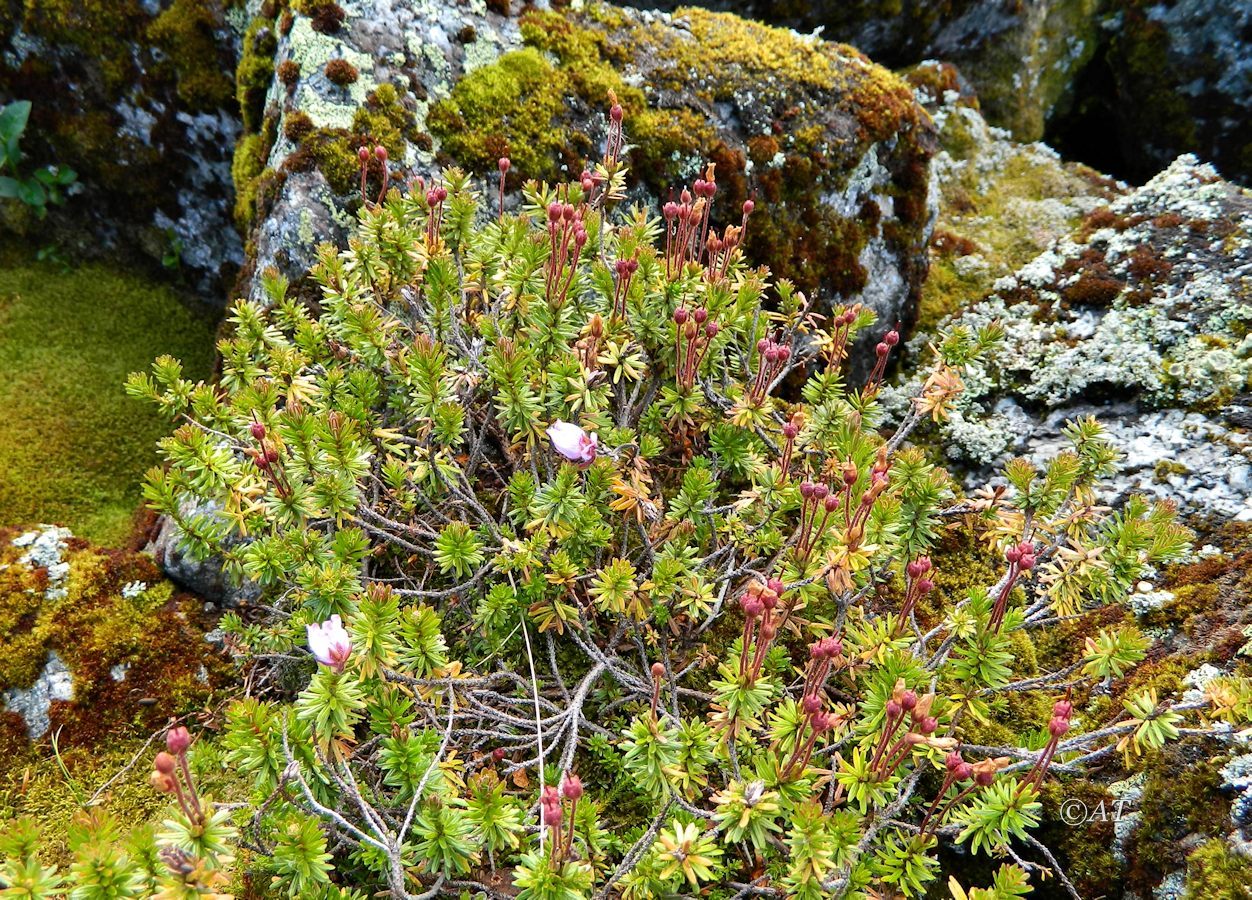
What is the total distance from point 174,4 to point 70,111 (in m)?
1.15

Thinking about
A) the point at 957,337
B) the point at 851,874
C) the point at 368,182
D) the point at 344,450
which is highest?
the point at 957,337

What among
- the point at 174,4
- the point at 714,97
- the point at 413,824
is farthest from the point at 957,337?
the point at 174,4

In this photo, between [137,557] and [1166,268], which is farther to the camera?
[1166,268]

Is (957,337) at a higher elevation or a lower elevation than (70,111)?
higher

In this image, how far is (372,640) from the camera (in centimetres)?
244

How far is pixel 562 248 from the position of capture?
3.08m

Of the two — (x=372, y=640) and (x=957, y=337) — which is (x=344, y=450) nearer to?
(x=372, y=640)

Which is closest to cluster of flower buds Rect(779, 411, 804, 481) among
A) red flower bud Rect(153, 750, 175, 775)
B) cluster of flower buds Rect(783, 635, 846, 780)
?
cluster of flower buds Rect(783, 635, 846, 780)

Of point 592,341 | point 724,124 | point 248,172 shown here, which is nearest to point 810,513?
point 592,341

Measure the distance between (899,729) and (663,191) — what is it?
3.47 metres

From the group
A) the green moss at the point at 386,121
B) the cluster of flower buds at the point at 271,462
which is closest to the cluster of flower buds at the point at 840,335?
the cluster of flower buds at the point at 271,462

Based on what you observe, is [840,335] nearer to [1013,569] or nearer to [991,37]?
[1013,569]

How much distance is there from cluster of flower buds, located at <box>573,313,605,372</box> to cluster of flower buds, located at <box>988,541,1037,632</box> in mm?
1628

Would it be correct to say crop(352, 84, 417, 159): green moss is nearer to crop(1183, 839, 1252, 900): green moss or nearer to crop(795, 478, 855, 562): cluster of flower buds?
crop(795, 478, 855, 562): cluster of flower buds
